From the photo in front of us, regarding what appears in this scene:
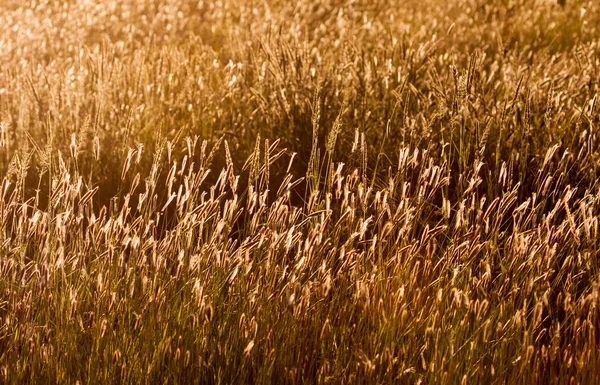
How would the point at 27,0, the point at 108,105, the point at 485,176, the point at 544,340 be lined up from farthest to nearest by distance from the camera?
the point at 27,0, the point at 108,105, the point at 485,176, the point at 544,340

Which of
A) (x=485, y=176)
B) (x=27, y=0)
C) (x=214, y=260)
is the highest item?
(x=214, y=260)

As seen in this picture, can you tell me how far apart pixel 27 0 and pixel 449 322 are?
6150mm

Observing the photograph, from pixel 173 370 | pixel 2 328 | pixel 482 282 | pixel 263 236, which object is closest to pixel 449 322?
pixel 482 282

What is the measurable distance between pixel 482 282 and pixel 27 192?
6.02ft

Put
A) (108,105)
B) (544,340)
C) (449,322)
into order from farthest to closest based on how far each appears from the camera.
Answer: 1. (108,105)
2. (544,340)
3. (449,322)

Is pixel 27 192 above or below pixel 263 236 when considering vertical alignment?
below

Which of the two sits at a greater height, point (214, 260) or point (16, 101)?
point (214, 260)

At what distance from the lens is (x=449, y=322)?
2125mm

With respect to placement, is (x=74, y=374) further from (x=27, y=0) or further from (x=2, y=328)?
(x=27, y=0)

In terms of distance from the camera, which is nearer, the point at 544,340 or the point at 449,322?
the point at 449,322

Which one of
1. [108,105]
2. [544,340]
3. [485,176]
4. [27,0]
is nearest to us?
[544,340]

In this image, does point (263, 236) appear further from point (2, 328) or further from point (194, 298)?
point (2, 328)

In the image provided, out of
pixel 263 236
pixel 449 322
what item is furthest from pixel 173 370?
pixel 449 322

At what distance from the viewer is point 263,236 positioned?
208 centimetres
